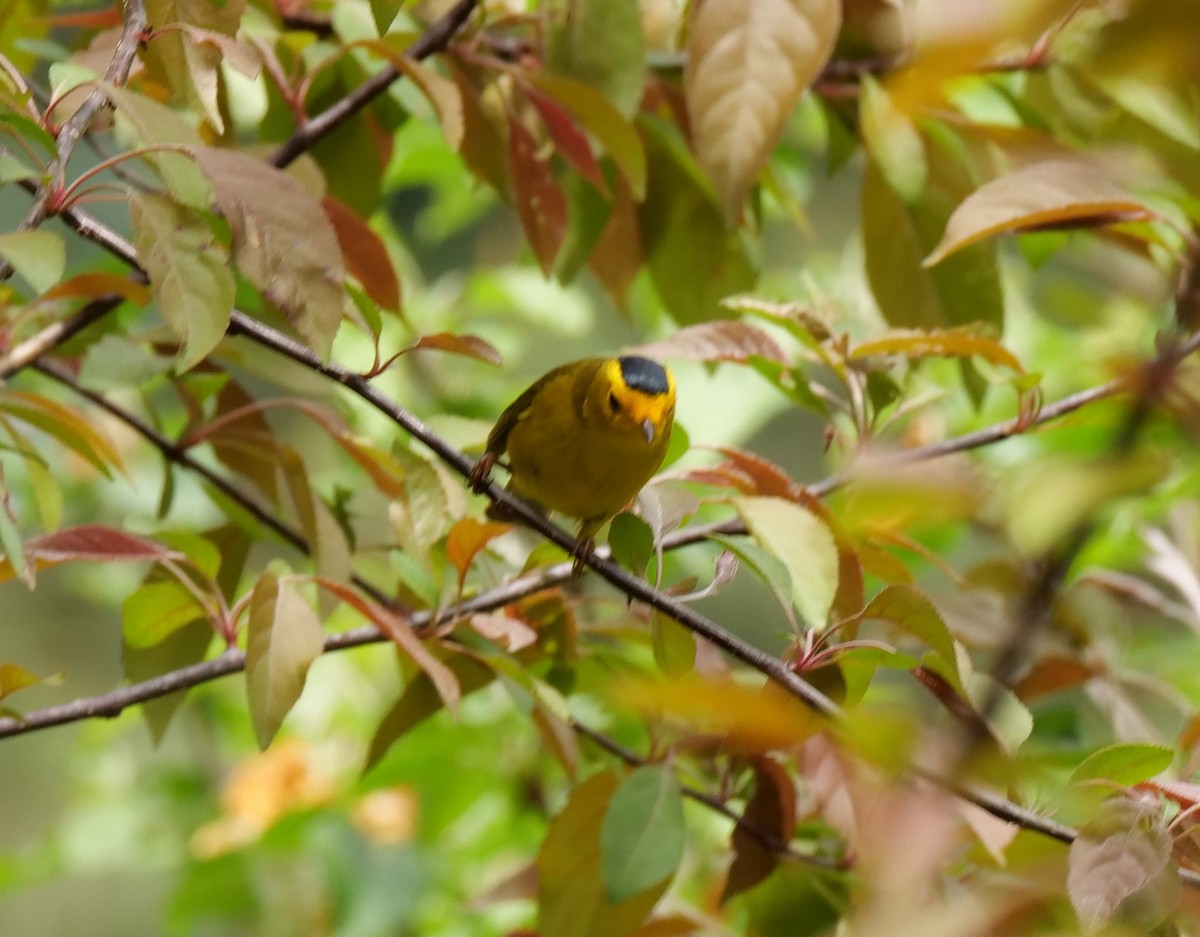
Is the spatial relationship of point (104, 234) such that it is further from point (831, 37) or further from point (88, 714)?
point (831, 37)

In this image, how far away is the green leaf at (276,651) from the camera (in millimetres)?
1110

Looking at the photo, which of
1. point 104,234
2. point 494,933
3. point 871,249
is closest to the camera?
point 104,234

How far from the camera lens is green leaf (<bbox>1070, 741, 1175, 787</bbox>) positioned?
1096mm

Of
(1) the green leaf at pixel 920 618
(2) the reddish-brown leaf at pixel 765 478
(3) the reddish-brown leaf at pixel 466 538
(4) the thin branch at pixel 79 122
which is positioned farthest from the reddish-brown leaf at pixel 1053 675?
(4) the thin branch at pixel 79 122

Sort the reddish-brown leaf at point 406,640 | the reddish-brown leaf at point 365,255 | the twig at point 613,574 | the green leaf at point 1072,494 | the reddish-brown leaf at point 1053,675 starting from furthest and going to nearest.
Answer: the reddish-brown leaf at point 1053,675
the reddish-brown leaf at point 365,255
the reddish-brown leaf at point 406,640
the twig at point 613,574
the green leaf at point 1072,494

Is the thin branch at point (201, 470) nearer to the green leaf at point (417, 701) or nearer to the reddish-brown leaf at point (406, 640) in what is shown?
the green leaf at point (417, 701)

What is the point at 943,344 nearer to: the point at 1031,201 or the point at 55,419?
the point at 1031,201

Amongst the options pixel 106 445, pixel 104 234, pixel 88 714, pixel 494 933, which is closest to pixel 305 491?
pixel 106 445

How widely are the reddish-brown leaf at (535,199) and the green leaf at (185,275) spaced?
0.59 m

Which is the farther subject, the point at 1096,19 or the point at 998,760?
the point at 1096,19

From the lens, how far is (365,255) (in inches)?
62.3

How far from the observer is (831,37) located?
146 cm

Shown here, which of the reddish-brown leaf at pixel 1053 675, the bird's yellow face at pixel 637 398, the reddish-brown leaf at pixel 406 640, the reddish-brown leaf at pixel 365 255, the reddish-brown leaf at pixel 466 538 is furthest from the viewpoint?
the bird's yellow face at pixel 637 398

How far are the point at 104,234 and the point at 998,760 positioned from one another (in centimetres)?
88
